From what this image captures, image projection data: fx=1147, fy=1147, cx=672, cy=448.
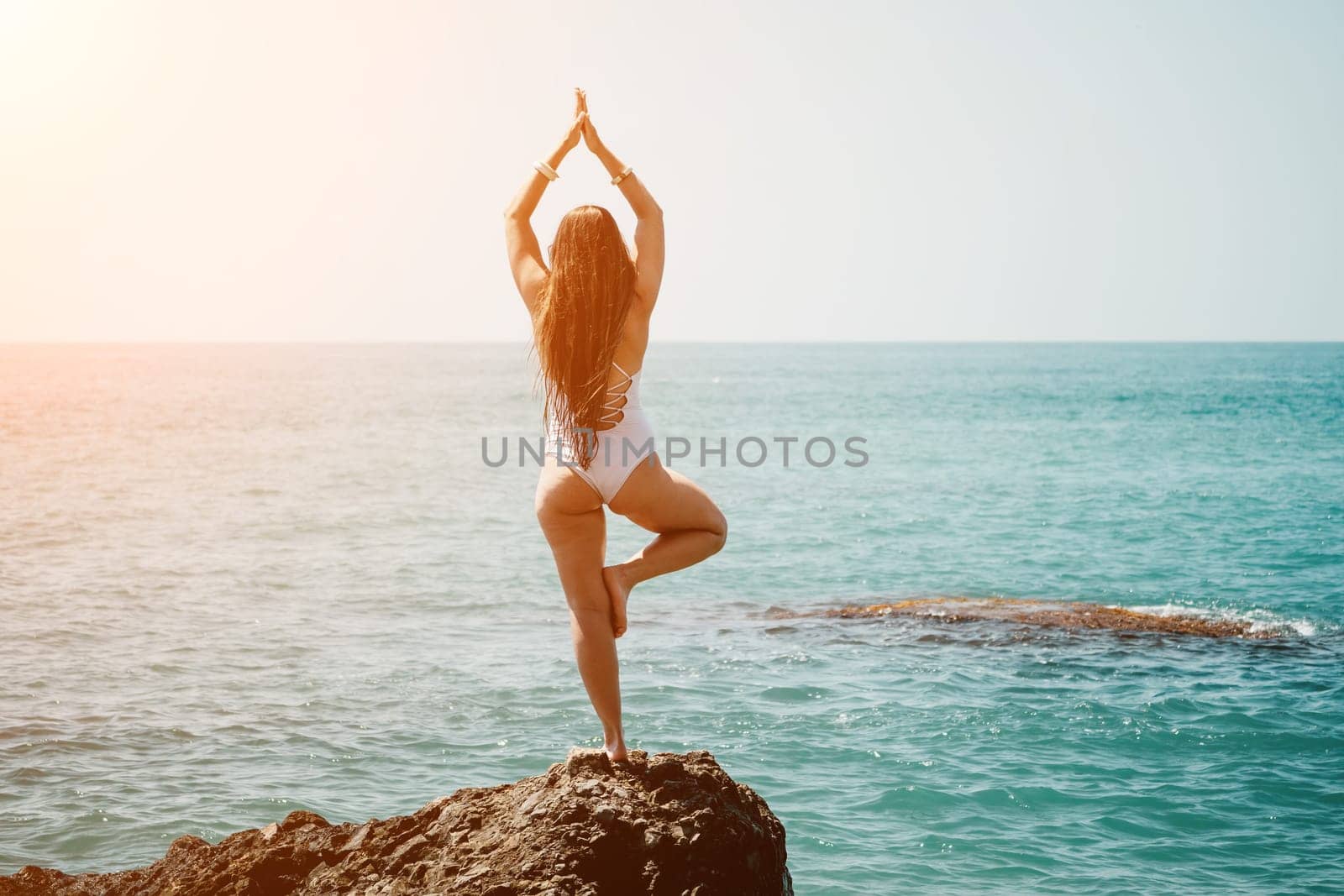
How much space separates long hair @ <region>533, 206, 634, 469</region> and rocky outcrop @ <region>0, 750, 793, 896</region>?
1.37 meters

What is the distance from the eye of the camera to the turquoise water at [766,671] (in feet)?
28.9

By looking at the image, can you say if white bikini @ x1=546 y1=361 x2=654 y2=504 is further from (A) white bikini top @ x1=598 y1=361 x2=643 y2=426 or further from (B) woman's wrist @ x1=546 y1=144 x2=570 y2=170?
(B) woman's wrist @ x1=546 y1=144 x2=570 y2=170

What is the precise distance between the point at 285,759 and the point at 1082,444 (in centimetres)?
3966

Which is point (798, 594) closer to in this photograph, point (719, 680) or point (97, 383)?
point (719, 680)

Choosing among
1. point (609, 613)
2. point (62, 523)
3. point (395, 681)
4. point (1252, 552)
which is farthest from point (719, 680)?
point (62, 523)

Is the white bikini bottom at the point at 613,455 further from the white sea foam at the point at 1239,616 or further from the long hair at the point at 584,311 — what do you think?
the white sea foam at the point at 1239,616

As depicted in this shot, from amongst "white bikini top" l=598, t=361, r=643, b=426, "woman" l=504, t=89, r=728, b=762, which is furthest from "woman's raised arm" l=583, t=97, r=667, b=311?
"white bikini top" l=598, t=361, r=643, b=426

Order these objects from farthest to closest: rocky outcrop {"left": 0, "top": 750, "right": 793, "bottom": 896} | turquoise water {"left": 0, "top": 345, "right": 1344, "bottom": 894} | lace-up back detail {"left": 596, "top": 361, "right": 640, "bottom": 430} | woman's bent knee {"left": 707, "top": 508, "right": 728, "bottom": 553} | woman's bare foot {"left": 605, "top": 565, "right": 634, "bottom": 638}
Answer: turquoise water {"left": 0, "top": 345, "right": 1344, "bottom": 894} < woman's bent knee {"left": 707, "top": 508, "right": 728, "bottom": 553} < woman's bare foot {"left": 605, "top": 565, "right": 634, "bottom": 638} < lace-up back detail {"left": 596, "top": 361, "right": 640, "bottom": 430} < rocky outcrop {"left": 0, "top": 750, "right": 793, "bottom": 896}

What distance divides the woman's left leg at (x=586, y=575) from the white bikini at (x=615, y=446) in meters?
0.06

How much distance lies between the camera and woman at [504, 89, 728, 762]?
463 cm

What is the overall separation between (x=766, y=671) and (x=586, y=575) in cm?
832

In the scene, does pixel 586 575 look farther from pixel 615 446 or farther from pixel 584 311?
pixel 584 311

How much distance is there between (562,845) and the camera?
4527mm

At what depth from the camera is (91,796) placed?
9.11 meters
